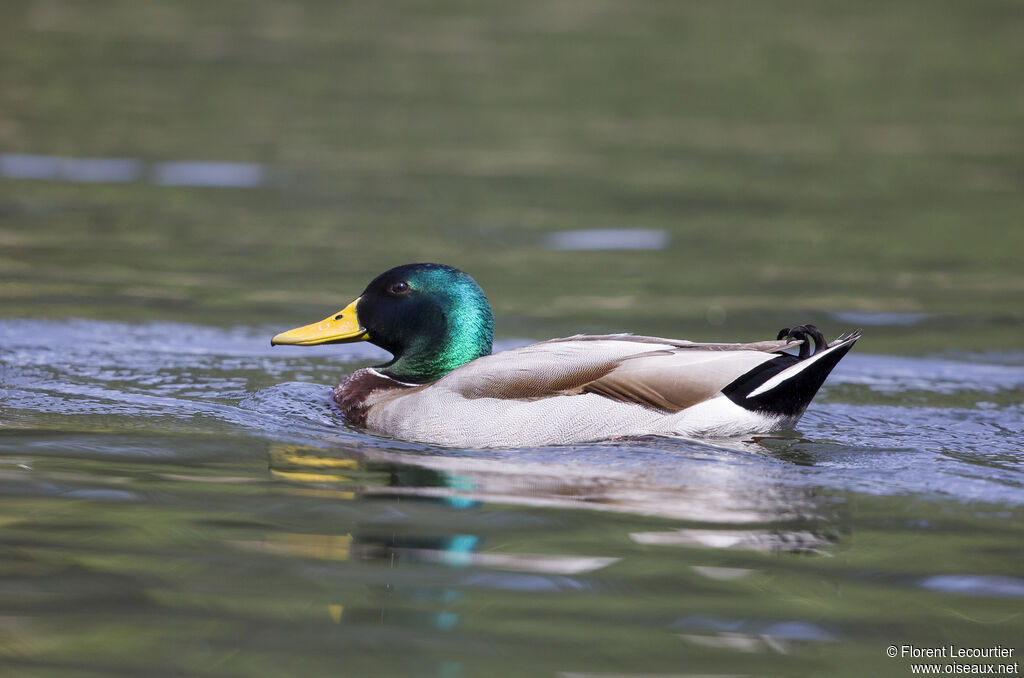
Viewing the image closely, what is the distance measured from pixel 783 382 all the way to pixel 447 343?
182cm

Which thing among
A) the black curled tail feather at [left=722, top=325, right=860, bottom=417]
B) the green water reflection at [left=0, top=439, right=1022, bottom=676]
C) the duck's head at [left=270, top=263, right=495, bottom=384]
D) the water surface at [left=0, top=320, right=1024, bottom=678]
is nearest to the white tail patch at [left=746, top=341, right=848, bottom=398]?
the black curled tail feather at [left=722, top=325, right=860, bottom=417]

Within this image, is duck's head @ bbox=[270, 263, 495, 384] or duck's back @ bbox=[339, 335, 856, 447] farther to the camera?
duck's head @ bbox=[270, 263, 495, 384]

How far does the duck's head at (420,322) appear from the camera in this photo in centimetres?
737

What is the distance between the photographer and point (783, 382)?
21.2 feet

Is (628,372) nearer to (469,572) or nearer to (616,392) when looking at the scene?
(616,392)

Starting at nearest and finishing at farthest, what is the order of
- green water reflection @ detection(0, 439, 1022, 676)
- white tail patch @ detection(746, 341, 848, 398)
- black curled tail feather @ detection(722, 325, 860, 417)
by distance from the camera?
green water reflection @ detection(0, 439, 1022, 676) < white tail patch @ detection(746, 341, 848, 398) < black curled tail feather @ detection(722, 325, 860, 417)

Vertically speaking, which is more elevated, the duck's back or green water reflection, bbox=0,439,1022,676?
the duck's back

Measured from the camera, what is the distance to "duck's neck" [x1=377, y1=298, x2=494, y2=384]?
7.37 m

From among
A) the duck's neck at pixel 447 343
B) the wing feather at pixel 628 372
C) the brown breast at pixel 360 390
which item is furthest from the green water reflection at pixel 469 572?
the duck's neck at pixel 447 343

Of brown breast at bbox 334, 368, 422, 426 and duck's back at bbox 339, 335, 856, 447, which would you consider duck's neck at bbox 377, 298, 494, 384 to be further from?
duck's back at bbox 339, 335, 856, 447

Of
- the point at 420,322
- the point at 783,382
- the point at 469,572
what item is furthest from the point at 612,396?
the point at 469,572

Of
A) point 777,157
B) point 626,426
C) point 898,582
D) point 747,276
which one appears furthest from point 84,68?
point 898,582

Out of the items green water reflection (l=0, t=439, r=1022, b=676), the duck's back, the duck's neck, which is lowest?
green water reflection (l=0, t=439, r=1022, b=676)

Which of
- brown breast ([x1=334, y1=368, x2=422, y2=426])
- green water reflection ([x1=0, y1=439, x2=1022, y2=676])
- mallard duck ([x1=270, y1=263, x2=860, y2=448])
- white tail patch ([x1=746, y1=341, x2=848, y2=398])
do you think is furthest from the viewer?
brown breast ([x1=334, y1=368, x2=422, y2=426])
